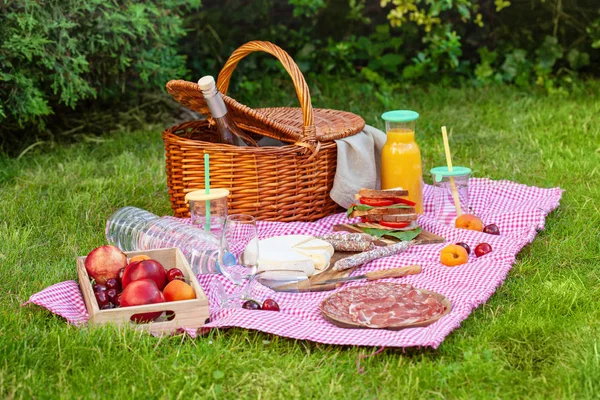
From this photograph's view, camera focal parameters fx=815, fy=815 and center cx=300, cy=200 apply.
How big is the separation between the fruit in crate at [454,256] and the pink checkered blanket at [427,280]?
0.11 feet

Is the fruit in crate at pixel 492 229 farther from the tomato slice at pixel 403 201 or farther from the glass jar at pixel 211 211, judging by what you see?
the glass jar at pixel 211 211

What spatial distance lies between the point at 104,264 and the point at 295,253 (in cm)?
68

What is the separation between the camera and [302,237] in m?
3.15

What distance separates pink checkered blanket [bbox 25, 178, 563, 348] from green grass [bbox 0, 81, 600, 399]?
0.05 meters

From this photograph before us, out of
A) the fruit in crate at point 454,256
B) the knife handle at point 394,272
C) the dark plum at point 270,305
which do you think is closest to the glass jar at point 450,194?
the fruit in crate at point 454,256

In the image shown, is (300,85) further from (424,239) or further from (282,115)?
(424,239)

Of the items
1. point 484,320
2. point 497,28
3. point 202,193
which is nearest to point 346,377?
point 484,320

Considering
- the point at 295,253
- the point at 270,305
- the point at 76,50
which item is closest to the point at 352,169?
the point at 295,253

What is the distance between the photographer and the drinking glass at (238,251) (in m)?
2.74

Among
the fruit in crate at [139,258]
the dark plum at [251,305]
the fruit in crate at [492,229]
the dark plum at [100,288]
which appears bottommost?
the dark plum at [251,305]

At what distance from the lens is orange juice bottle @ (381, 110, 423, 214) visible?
11.9 ft

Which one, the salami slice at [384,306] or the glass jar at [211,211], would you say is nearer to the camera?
the salami slice at [384,306]

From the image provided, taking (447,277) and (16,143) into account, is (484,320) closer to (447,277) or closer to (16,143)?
(447,277)

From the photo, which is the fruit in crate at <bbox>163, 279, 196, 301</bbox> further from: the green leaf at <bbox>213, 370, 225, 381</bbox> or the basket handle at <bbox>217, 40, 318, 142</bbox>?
the basket handle at <bbox>217, 40, 318, 142</bbox>
